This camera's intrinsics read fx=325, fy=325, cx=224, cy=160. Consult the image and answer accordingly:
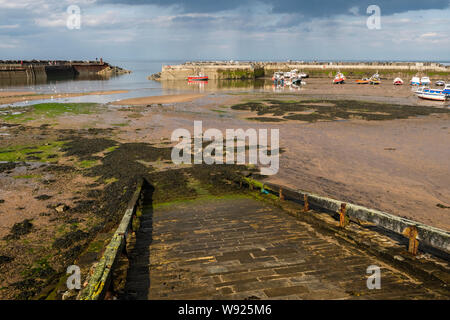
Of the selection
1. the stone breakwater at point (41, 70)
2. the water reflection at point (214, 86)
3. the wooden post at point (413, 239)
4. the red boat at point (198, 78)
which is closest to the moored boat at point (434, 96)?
the water reflection at point (214, 86)

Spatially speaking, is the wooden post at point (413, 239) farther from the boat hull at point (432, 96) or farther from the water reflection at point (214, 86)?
the water reflection at point (214, 86)

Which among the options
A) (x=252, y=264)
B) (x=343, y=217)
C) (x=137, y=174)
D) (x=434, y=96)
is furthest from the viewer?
(x=434, y=96)

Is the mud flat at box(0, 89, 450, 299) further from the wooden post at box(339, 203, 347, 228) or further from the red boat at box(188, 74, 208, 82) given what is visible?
the red boat at box(188, 74, 208, 82)

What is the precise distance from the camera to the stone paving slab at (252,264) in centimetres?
567

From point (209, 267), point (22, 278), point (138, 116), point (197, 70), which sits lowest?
point (22, 278)

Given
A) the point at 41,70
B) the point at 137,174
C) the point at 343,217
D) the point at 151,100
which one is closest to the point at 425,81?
the point at 151,100

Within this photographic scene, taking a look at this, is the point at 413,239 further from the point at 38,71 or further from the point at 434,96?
the point at 38,71

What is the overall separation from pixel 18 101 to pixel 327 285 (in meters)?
53.1

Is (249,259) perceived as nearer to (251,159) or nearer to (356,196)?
(356,196)

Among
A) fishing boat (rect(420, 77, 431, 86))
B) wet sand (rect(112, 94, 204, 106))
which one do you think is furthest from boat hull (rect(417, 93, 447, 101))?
wet sand (rect(112, 94, 204, 106))

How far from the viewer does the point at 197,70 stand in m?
108

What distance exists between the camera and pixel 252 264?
666cm

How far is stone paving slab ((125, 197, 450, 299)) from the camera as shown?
223 inches
